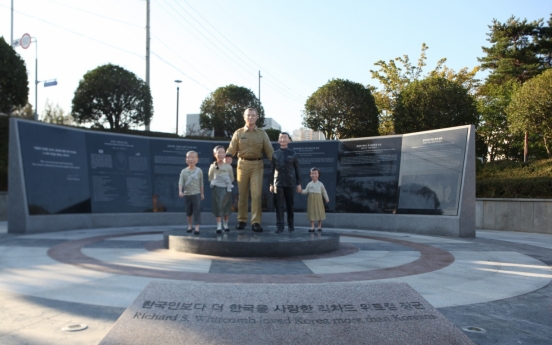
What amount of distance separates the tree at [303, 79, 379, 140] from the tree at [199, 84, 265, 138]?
4562 millimetres

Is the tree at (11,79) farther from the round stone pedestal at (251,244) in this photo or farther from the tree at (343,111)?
the tree at (343,111)

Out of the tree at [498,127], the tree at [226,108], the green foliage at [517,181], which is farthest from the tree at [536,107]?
the tree at [226,108]

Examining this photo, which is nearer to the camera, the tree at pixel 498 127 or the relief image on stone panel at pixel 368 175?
the relief image on stone panel at pixel 368 175

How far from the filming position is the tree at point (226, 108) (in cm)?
3062

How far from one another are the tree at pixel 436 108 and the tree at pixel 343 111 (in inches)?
103

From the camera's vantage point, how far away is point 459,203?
41.0 ft

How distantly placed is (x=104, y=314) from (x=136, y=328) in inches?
66.9

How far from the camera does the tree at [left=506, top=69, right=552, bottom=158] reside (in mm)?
20375

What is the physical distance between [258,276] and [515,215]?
12.4 m

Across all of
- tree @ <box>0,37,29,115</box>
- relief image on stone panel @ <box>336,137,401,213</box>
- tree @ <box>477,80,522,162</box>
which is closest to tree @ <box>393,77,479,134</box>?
tree @ <box>477,80,522,162</box>

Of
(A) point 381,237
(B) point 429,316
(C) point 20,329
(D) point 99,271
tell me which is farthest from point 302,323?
(A) point 381,237

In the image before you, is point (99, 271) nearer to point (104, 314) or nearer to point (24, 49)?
point (104, 314)

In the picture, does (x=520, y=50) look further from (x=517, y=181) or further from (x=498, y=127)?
(x=517, y=181)

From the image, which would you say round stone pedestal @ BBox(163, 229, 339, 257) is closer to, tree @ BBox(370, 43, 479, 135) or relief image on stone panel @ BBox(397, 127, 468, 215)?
relief image on stone panel @ BBox(397, 127, 468, 215)
